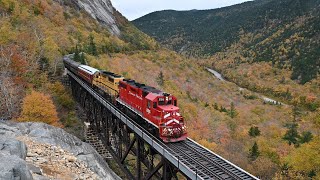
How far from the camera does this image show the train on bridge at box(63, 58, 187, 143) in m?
23.5

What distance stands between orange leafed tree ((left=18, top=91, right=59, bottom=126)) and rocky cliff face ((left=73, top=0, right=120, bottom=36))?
96.8 m

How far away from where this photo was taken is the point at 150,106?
82.3 ft

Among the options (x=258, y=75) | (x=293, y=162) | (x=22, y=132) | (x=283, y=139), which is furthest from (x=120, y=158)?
(x=258, y=75)

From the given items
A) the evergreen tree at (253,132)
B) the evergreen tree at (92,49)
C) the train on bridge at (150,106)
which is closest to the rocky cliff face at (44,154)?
the train on bridge at (150,106)

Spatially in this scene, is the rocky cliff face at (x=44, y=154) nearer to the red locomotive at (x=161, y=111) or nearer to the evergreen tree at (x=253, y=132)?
the red locomotive at (x=161, y=111)

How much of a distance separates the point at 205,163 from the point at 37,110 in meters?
22.3

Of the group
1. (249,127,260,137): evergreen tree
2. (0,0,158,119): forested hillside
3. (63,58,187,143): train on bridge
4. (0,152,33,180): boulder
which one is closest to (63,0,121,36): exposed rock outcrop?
(0,0,158,119): forested hillside

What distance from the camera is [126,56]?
333ft

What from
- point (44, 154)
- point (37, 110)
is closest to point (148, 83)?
point (37, 110)

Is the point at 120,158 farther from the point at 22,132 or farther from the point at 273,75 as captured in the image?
the point at 273,75

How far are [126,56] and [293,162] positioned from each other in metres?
68.1

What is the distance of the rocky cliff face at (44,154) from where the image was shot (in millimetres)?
16047

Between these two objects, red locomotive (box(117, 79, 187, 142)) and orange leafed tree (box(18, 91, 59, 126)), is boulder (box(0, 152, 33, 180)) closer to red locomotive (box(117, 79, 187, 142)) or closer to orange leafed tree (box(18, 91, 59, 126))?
red locomotive (box(117, 79, 187, 142))

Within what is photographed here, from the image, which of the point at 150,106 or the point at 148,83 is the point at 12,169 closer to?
the point at 150,106
